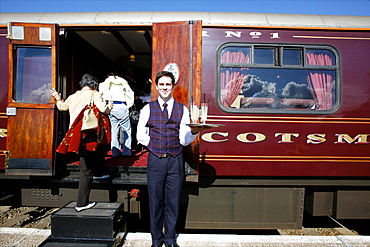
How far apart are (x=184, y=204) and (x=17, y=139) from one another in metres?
2.41

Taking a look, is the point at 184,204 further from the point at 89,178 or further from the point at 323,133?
the point at 323,133

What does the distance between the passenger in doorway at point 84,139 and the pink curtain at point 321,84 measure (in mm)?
2718

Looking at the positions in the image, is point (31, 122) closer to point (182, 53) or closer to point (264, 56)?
point (182, 53)

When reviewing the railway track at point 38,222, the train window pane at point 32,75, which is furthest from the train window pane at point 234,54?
the railway track at point 38,222

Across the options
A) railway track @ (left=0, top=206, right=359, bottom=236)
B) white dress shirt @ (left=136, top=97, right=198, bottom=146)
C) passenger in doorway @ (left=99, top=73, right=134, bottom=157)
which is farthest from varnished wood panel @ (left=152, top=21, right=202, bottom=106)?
railway track @ (left=0, top=206, right=359, bottom=236)

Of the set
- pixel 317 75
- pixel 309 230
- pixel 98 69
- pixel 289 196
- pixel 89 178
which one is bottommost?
pixel 309 230

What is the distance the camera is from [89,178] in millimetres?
2910

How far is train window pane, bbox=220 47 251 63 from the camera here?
339cm

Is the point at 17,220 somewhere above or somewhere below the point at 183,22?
below

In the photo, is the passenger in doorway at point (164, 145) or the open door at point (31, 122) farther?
the open door at point (31, 122)

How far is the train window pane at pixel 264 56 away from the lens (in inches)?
133

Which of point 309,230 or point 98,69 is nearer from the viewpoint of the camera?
point 309,230

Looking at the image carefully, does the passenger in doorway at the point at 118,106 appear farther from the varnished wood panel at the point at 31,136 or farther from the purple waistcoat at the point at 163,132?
the purple waistcoat at the point at 163,132

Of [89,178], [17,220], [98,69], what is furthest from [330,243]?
[98,69]
